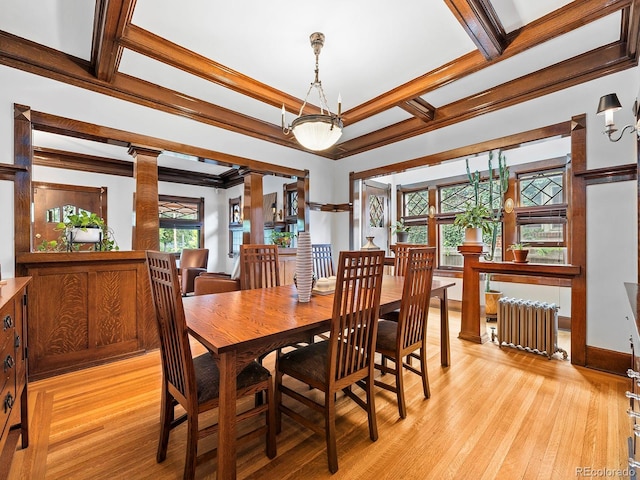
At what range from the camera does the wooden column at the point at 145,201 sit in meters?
3.10

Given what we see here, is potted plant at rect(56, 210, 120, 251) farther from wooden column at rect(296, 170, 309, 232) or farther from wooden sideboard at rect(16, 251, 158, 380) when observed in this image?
wooden column at rect(296, 170, 309, 232)

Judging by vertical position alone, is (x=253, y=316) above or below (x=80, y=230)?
below

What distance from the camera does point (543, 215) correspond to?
4.21 m

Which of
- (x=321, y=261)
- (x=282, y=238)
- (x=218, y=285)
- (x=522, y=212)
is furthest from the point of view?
(x=282, y=238)

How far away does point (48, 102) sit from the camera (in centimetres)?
255

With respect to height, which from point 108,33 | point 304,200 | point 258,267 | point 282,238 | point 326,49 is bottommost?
point 258,267

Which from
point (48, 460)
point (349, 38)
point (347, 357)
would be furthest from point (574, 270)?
point (48, 460)

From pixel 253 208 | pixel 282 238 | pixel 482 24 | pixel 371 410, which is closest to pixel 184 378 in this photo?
pixel 371 410

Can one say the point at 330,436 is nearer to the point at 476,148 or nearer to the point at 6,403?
the point at 6,403

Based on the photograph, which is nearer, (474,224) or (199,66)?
(199,66)

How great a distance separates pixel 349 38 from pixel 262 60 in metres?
0.78

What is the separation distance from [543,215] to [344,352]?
4094mm

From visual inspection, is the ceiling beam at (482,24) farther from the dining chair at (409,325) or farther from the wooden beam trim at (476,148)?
the dining chair at (409,325)

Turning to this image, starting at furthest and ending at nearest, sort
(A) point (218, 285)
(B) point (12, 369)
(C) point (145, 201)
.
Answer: (A) point (218, 285) < (C) point (145, 201) < (B) point (12, 369)
